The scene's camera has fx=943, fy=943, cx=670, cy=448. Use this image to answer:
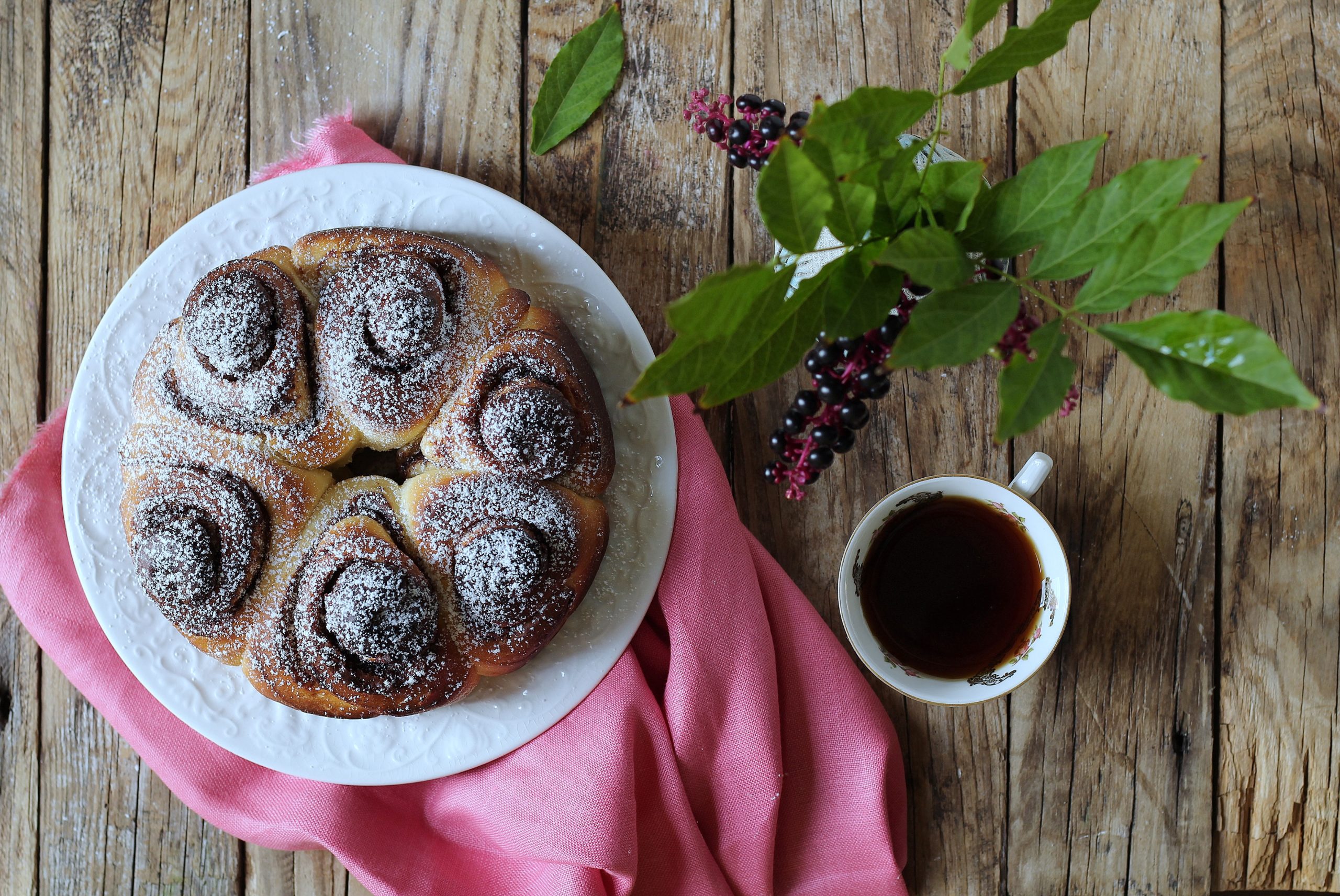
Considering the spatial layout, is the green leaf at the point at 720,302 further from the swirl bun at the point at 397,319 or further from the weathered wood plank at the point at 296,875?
the weathered wood plank at the point at 296,875

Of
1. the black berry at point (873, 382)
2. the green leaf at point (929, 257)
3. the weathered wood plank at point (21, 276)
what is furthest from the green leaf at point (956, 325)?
the weathered wood plank at point (21, 276)

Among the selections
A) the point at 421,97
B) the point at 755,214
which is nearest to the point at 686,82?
the point at 755,214

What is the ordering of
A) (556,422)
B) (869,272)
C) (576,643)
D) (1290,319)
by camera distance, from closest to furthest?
(869,272), (556,422), (576,643), (1290,319)

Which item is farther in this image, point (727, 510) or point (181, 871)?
point (181, 871)

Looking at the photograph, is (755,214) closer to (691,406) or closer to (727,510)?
(691,406)

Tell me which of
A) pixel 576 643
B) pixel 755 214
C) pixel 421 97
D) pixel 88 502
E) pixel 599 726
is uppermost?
pixel 421 97

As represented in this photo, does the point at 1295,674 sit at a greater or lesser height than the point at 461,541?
lesser

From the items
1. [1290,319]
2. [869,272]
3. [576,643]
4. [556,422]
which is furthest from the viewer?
[1290,319]
